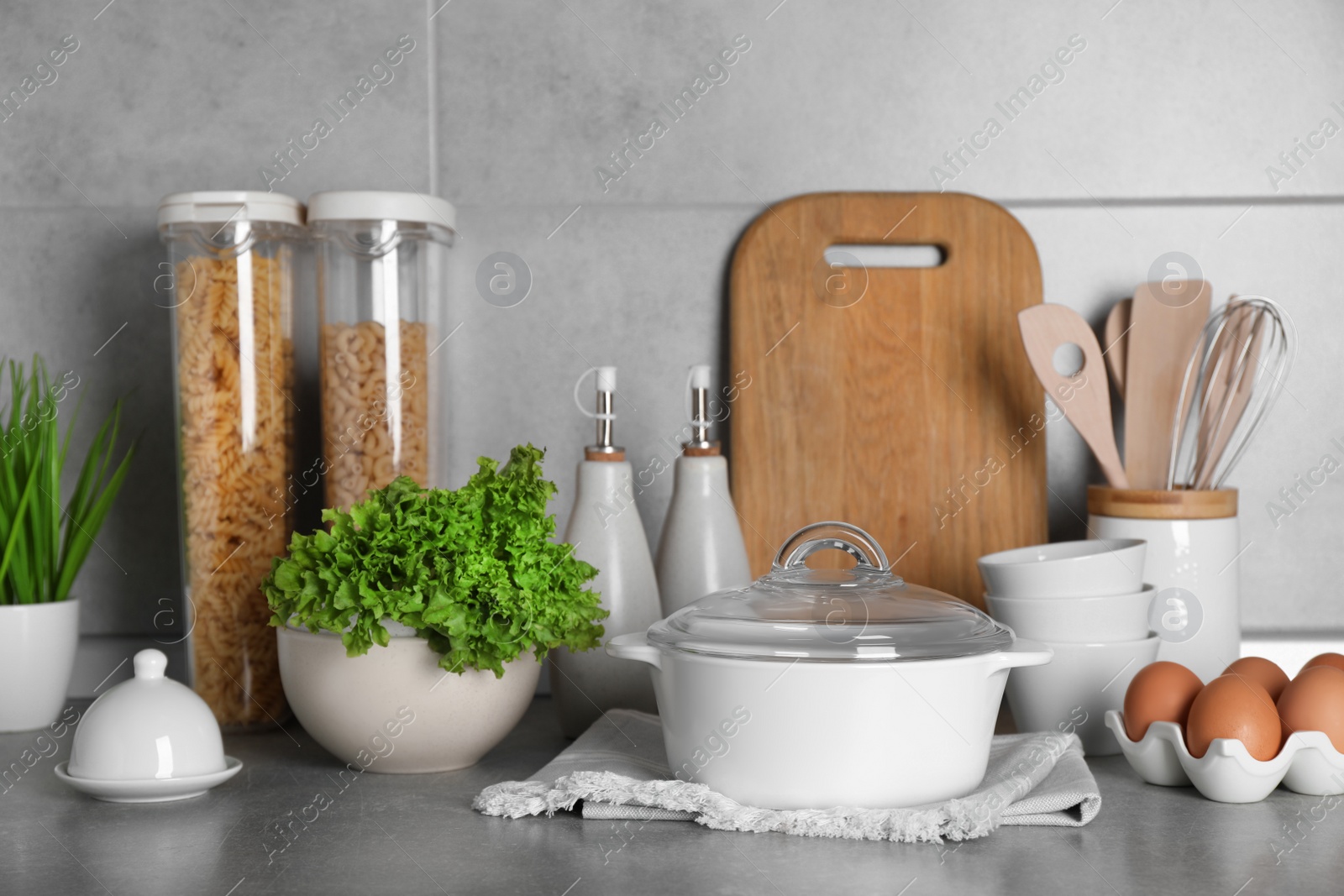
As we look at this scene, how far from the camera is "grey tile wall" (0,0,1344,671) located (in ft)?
3.49

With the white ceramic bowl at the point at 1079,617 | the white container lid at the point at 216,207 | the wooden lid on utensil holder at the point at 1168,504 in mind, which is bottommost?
the white ceramic bowl at the point at 1079,617

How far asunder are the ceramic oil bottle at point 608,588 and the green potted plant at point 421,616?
0.31 ft

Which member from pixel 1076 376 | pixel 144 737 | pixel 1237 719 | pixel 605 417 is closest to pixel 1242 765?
pixel 1237 719

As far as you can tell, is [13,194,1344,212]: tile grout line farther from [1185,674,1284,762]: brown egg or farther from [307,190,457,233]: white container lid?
[1185,674,1284,762]: brown egg

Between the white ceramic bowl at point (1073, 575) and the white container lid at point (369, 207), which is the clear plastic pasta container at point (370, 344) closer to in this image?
the white container lid at point (369, 207)

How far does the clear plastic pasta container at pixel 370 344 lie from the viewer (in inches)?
36.5

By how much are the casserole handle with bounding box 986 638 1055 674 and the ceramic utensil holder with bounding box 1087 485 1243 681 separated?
10.4 inches

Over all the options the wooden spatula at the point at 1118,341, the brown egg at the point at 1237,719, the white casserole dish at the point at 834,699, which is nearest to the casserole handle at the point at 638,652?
the white casserole dish at the point at 834,699

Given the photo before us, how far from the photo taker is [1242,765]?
70cm

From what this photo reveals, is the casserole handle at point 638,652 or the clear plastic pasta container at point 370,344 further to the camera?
the clear plastic pasta container at point 370,344

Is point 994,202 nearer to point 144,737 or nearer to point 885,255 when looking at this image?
point 885,255

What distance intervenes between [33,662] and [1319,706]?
0.96 m

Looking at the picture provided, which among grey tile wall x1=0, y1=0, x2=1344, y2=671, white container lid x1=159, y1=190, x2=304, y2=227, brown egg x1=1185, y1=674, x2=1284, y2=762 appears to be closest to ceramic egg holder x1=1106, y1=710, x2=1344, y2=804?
brown egg x1=1185, y1=674, x2=1284, y2=762

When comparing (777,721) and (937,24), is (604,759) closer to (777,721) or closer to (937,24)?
(777,721)
